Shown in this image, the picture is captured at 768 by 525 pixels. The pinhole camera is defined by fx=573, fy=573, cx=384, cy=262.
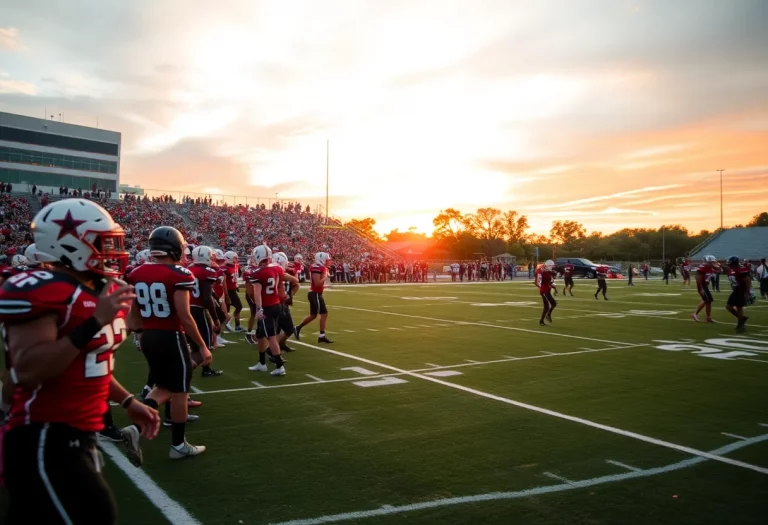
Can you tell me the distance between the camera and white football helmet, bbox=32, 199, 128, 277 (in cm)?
258

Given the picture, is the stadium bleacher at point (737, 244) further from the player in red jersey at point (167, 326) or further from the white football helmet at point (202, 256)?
the player in red jersey at point (167, 326)

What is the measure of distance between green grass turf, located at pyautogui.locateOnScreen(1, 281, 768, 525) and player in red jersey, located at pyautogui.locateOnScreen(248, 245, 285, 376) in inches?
14.9

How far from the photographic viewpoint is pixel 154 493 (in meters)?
4.55

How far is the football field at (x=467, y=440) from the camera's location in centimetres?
432

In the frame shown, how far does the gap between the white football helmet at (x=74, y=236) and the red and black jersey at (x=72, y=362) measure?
10 centimetres

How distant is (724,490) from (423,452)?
2.54m

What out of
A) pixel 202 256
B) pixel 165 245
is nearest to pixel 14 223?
pixel 202 256

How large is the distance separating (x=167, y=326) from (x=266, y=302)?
4091mm

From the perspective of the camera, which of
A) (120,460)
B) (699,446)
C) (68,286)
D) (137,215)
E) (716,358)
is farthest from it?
(137,215)

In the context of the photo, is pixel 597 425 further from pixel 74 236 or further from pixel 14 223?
pixel 14 223

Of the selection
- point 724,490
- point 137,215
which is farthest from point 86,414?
point 137,215

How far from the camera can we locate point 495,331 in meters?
14.9

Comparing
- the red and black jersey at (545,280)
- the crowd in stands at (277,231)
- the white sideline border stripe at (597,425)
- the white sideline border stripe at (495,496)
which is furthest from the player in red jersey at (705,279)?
the crowd in stands at (277,231)

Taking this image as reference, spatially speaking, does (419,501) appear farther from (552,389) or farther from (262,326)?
(262,326)
